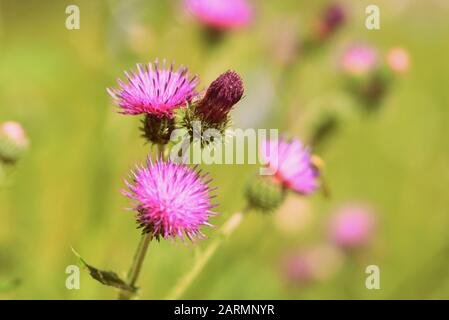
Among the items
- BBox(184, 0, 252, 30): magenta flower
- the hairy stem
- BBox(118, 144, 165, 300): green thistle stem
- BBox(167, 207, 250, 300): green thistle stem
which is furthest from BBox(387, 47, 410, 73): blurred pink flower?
the hairy stem

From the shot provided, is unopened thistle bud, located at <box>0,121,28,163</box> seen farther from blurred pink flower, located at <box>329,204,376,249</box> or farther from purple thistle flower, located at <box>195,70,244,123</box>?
blurred pink flower, located at <box>329,204,376,249</box>

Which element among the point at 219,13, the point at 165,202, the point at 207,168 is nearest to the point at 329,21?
the point at 219,13

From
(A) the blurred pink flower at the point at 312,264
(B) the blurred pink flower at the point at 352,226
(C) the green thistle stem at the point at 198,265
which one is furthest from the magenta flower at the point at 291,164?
(B) the blurred pink flower at the point at 352,226

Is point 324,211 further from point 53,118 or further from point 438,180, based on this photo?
point 53,118

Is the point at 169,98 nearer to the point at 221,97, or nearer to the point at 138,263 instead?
the point at 221,97
